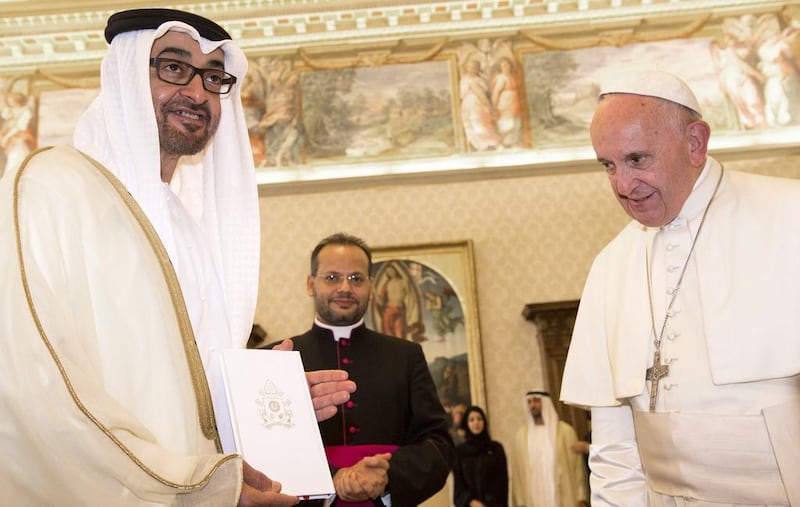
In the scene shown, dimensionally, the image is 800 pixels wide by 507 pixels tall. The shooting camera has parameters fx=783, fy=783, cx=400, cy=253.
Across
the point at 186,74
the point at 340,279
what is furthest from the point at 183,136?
the point at 340,279

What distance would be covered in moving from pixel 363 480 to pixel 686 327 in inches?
55.0

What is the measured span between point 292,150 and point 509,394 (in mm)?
4170

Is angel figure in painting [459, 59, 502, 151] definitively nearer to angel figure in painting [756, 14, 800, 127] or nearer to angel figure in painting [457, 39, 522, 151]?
angel figure in painting [457, 39, 522, 151]

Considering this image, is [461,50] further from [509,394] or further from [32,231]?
[32,231]

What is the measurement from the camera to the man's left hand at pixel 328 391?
2.38 m

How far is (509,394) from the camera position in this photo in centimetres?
952

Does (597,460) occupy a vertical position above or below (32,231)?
below

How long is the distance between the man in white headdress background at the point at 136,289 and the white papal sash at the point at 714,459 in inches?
39.0

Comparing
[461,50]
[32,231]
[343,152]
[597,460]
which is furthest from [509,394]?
[32,231]

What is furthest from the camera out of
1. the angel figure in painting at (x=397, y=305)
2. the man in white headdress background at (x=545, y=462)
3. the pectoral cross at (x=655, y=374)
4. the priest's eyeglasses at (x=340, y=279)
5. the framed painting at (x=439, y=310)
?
the angel figure in painting at (x=397, y=305)

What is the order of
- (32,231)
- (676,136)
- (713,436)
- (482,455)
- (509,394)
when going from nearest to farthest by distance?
1. (32,231)
2. (713,436)
3. (676,136)
4. (482,455)
5. (509,394)

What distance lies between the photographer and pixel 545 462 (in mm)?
8547

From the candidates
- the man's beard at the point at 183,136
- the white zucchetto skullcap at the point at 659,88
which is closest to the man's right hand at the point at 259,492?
the man's beard at the point at 183,136

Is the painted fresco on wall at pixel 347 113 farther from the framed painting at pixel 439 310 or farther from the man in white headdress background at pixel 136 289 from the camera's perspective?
the man in white headdress background at pixel 136 289
